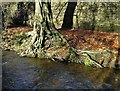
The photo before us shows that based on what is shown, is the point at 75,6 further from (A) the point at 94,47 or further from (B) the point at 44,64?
(B) the point at 44,64

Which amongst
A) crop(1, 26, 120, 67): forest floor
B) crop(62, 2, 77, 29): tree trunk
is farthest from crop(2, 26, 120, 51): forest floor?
crop(62, 2, 77, 29): tree trunk

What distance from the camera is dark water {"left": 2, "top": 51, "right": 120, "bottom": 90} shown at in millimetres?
10312

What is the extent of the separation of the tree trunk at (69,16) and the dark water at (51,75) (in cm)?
716

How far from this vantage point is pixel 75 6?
20.3 m

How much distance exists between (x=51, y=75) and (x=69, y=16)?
9.48 meters

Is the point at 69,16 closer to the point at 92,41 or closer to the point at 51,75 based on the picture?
the point at 92,41

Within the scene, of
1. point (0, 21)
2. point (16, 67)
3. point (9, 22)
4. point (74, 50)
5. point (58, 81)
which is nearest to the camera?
point (58, 81)

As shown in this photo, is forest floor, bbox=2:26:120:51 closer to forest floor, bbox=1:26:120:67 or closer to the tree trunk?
forest floor, bbox=1:26:120:67

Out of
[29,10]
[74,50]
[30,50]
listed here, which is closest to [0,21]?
[29,10]

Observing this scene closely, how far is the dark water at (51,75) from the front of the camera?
33.8 ft

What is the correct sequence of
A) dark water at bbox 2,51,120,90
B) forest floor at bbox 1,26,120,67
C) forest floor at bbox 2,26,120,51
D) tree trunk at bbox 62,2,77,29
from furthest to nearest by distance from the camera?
tree trunk at bbox 62,2,77,29, forest floor at bbox 2,26,120,51, forest floor at bbox 1,26,120,67, dark water at bbox 2,51,120,90

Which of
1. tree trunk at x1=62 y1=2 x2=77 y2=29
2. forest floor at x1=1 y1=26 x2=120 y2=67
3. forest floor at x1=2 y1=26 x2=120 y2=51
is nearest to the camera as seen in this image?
forest floor at x1=1 y1=26 x2=120 y2=67

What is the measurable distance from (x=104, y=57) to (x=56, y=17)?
9.03 metres

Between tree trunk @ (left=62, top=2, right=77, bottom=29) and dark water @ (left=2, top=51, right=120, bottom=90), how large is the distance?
23.5ft
